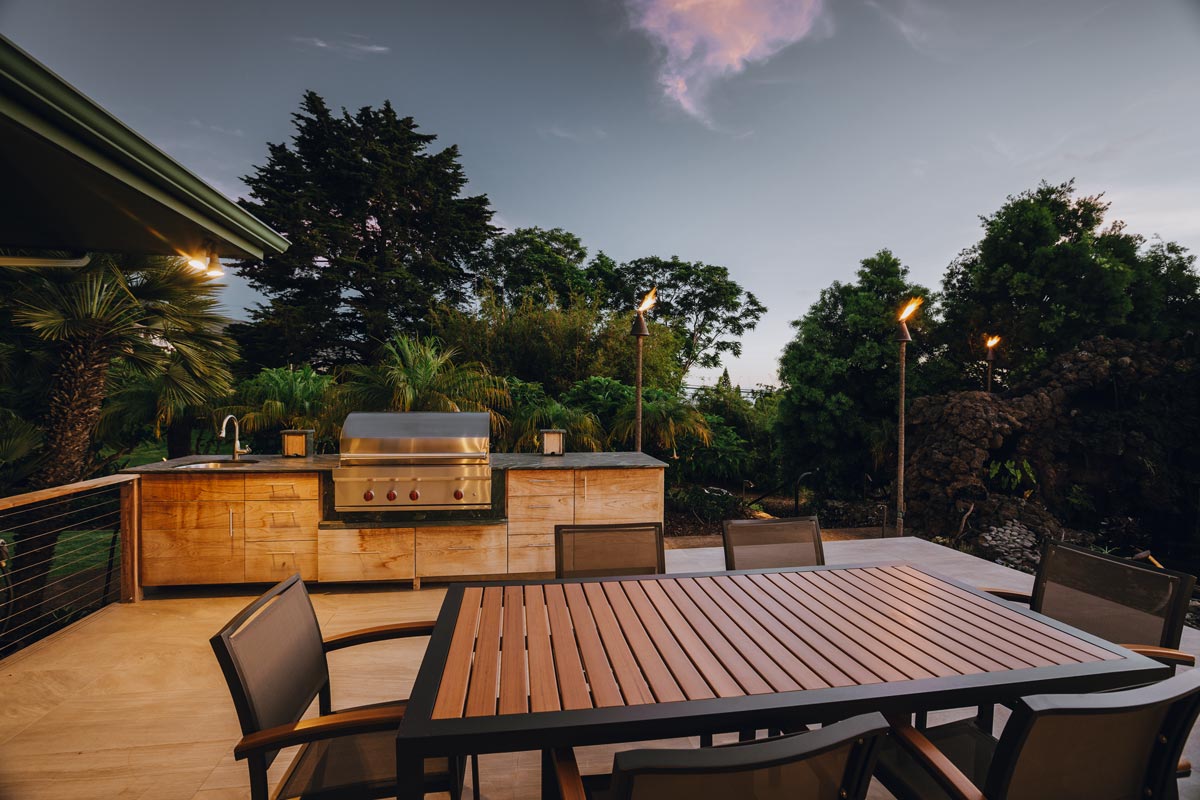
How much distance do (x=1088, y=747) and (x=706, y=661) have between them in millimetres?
712

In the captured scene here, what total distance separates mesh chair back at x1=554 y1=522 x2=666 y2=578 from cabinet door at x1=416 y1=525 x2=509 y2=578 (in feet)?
5.90

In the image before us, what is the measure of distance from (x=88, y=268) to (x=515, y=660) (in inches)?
183

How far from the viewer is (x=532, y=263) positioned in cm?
1528

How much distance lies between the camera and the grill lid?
3.52m

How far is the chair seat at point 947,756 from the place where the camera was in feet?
4.07

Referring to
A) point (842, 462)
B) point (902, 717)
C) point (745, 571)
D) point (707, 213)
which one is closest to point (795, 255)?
point (707, 213)

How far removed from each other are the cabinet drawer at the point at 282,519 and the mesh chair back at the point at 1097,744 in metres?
3.78

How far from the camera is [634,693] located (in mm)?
1075

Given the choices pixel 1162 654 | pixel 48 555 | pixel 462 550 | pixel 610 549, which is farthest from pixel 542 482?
pixel 48 555

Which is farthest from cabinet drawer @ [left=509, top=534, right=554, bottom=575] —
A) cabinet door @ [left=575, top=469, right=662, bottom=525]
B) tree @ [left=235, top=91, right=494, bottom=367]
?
tree @ [left=235, top=91, right=494, bottom=367]

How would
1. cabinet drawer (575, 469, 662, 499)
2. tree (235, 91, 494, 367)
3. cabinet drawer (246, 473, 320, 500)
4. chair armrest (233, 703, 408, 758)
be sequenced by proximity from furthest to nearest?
tree (235, 91, 494, 367)
cabinet drawer (575, 469, 662, 499)
cabinet drawer (246, 473, 320, 500)
chair armrest (233, 703, 408, 758)

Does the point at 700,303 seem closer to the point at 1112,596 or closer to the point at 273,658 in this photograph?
the point at 1112,596

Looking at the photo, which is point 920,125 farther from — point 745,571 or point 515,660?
point 515,660

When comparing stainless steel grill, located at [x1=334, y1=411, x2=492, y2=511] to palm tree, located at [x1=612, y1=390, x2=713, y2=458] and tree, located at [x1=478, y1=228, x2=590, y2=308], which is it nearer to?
palm tree, located at [x1=612, y1=390, x2=713, y2=458]
